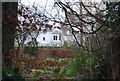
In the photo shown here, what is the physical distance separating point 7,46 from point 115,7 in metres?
1.82

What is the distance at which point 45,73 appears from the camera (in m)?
3.21

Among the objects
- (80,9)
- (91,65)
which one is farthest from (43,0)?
(91,65)

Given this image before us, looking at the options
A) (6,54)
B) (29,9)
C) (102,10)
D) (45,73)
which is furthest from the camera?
(45,73)

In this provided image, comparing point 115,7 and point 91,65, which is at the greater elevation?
point 115,7

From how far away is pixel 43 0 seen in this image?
2.77 meters

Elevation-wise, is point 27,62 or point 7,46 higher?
point 7,46

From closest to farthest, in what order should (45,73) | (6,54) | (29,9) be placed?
(6,54), (29,9), (45,73)

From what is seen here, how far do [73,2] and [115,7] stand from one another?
32.1 inches

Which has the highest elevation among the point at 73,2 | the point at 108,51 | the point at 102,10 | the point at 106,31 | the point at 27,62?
the point at 73,2

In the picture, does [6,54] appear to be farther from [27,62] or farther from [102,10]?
[102,10]

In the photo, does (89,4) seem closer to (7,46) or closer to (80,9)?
(80,9)

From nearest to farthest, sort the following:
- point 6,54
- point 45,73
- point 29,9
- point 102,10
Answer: point 6,54
point 102,10
point 29,9
point 45,73

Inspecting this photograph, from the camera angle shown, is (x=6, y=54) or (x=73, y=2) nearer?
(x=6, y=54)

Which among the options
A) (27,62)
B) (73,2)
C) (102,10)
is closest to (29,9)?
(73,2)
